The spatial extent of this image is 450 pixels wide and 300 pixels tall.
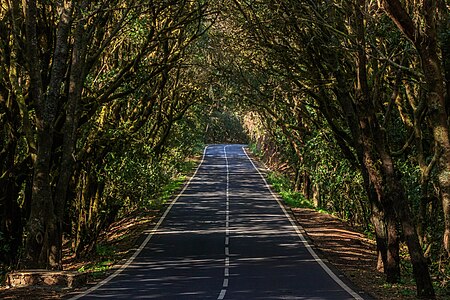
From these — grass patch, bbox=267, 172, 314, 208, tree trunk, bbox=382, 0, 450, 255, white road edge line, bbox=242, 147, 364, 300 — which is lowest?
white road edge line, bbox=242, 147, 364, 300

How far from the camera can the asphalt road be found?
17.1 meters

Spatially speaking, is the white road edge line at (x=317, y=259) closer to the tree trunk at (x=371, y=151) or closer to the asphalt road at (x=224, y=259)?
the asphalt road at (x=224, y=259)

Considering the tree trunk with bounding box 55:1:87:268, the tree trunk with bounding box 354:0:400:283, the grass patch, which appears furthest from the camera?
the grass patch

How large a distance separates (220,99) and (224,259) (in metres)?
17.9

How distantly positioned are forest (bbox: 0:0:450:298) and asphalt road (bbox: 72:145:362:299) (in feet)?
7.25

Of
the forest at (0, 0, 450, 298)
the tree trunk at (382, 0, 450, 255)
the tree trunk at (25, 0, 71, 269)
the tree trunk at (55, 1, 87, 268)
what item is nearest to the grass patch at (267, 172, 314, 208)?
the forest at (0, 0, 450, 298)

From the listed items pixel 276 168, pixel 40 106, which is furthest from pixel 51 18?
pixel 276 168

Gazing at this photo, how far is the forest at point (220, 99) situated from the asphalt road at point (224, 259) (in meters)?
2.21

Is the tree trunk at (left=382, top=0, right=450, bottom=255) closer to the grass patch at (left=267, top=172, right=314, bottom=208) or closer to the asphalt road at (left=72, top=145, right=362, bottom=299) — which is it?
the asphalt road at (left=72, top=145, right=362, bottom=299)

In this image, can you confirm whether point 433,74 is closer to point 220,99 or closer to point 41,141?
point 41,141

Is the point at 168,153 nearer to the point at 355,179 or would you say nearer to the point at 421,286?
the point at 355,179

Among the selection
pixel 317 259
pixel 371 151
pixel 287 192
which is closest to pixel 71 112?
pixel 371 151

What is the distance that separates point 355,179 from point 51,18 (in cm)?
1362

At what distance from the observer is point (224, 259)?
24016mm
